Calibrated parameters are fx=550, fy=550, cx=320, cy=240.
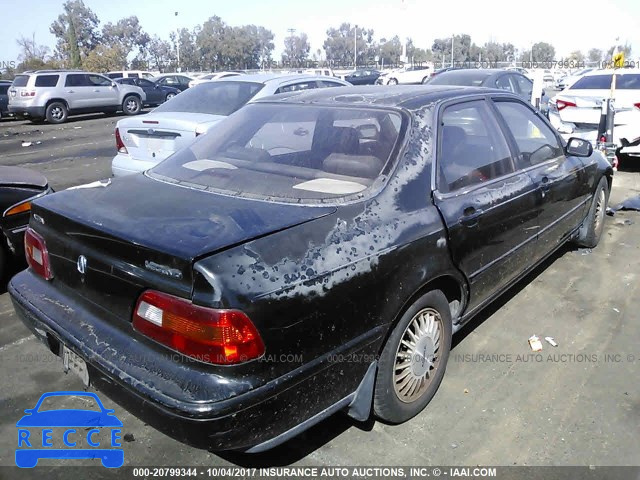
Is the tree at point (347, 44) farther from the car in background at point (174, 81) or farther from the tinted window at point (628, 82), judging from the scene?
the tinted window at point (628, 82)

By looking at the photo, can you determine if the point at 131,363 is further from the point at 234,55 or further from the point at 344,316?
the point at 234,55

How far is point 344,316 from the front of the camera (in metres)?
2.32

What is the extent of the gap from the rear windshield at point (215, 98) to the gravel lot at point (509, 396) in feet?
11.4

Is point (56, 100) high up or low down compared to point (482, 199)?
up

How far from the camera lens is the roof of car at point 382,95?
3.22 m

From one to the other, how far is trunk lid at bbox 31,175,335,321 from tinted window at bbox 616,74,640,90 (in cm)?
936

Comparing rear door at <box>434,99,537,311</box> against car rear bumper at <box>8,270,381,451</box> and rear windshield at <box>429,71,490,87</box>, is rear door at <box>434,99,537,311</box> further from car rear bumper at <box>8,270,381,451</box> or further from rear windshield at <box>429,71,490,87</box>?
rear windshield at <box>429,71,490,87</box>

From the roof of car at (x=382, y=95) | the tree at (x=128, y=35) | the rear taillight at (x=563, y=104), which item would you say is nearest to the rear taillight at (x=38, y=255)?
the roof of car at (x=382, y=95)

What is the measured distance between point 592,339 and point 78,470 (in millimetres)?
3296

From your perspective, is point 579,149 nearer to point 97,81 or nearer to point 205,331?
point 205,331

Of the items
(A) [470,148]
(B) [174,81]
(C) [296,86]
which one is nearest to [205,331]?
(A) [470,148]

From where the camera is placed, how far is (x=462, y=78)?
10.8 meters

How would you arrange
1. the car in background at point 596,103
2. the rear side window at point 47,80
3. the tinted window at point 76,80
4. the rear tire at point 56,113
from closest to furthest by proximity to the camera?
the car in background at point 596,103 < the rear side window at point 47,80 < the rear tire at point 56,113 < the tinted window at point 76,80

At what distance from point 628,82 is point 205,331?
10431mm
